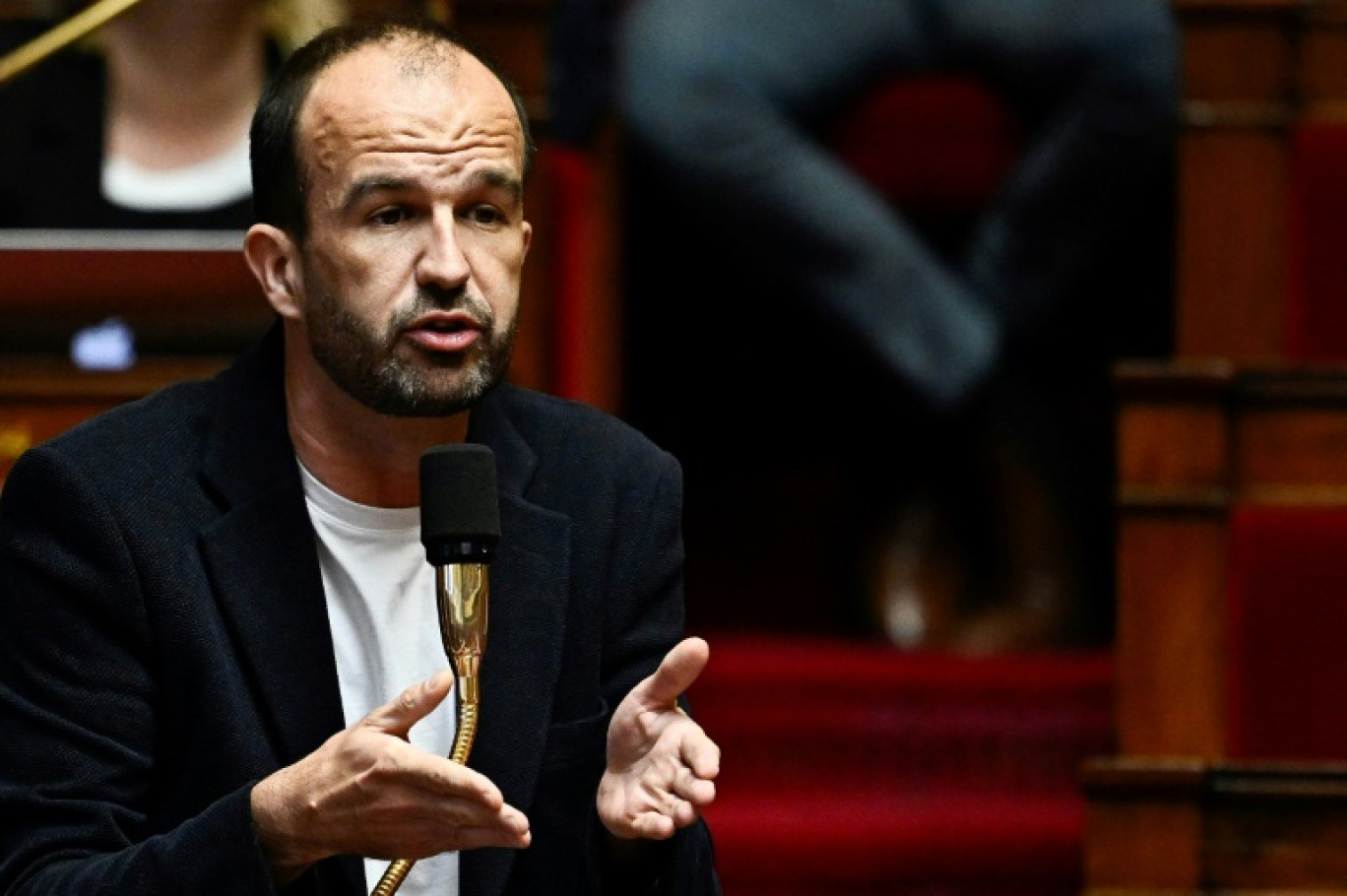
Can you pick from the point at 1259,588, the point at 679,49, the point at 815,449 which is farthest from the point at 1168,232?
the point at 1259,588

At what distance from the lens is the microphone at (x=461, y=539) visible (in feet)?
2.67

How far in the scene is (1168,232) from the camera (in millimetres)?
2332

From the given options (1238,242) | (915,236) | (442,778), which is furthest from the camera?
(915,236)

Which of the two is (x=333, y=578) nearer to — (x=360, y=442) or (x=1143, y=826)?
(x=360, y=442)

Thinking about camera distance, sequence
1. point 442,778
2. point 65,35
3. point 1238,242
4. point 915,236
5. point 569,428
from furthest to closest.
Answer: point 915,236, point 1238,242, point 65,35, point 569,428, point 442,778

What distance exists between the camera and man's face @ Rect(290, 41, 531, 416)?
0.94 meters

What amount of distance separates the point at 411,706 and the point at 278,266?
11.2 inches

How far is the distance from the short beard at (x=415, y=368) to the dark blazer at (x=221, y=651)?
0.06 metres

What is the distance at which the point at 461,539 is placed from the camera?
82 centimetres

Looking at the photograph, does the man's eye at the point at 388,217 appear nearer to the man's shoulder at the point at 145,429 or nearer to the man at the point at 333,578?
the man at the point at 333,578

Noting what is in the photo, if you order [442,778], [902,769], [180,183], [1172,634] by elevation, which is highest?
[180,183]

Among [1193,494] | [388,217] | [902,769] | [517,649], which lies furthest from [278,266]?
[902,769]

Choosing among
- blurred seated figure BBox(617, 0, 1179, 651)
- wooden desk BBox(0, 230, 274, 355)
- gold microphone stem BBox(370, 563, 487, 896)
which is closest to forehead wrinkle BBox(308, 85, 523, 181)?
gold microphone stem BBox(370, 563, 487, 896)

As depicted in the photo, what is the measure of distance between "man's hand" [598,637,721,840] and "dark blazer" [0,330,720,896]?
0.16 feet
